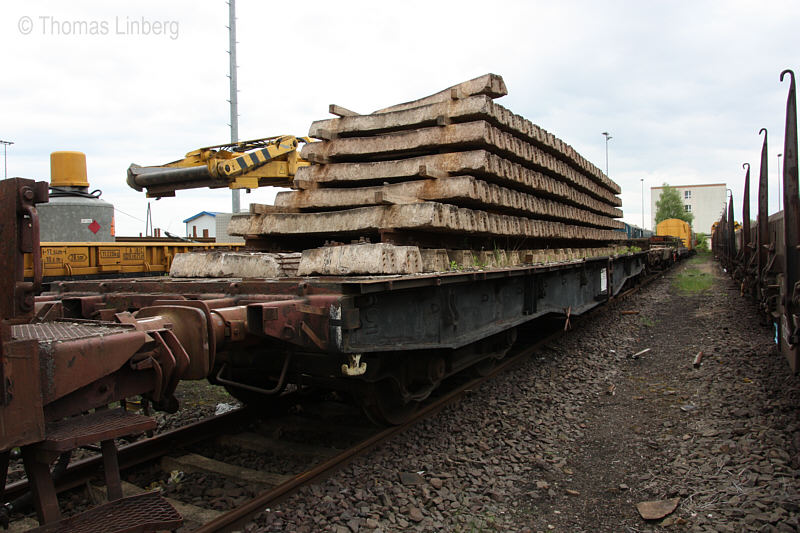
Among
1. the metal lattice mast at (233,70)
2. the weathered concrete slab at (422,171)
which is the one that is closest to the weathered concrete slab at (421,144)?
the weathered concrete slab at (422,171)

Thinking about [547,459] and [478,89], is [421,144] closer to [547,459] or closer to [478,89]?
[478,89]

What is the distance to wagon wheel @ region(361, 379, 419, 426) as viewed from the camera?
4516 mm

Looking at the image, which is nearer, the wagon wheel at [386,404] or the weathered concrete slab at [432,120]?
the wagon wheel at [386,404]

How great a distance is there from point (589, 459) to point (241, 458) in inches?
115

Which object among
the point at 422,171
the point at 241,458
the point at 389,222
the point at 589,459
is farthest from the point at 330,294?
the point at 589,459

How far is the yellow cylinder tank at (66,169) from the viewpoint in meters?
10.6

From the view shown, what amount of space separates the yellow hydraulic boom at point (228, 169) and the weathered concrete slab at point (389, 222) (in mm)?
5322

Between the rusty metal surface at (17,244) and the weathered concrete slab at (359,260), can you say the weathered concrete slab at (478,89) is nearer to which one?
the weathered concrete slab at (359,260)

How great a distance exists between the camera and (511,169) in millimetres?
6250

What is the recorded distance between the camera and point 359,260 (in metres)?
4.07

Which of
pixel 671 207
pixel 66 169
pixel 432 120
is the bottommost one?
pixel 432 120

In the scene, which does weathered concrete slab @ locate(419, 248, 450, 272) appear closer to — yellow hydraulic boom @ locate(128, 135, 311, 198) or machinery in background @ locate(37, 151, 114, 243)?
yellow hydraulic boom @ locate(128, 135, 311, 198)

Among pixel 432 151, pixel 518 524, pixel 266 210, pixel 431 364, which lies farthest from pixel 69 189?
pixel 518 524

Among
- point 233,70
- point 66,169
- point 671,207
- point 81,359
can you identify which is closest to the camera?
point 81,359
